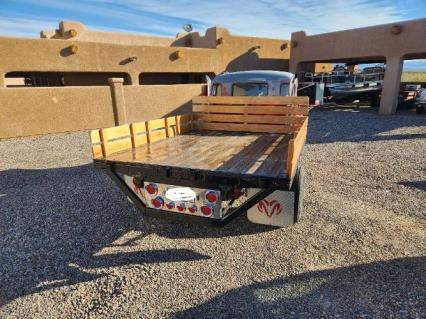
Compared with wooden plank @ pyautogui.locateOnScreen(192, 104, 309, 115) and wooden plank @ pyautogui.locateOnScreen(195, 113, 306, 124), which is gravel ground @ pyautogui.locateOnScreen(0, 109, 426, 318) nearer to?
wooden plank @ pyautogui.locateOnScreen(195, 113, 306, 124)

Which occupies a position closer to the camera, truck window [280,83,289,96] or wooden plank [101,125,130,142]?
wooden plank [101,125,130,142]

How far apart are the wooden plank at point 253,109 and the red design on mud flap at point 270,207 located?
6.56 feet

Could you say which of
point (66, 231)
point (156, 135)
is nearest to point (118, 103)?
point (156, 135)

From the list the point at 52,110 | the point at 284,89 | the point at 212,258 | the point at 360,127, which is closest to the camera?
the point at 212,258

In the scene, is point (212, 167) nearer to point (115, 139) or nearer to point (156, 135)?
point (115, 139)

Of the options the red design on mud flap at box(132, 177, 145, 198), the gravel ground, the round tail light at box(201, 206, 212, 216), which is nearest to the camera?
the gravel ground

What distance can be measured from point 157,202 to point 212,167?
75cm

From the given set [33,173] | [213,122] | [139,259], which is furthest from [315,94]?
[139,259]

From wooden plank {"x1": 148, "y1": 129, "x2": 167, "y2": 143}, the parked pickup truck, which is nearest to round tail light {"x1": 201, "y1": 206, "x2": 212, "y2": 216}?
the parked pickup truck

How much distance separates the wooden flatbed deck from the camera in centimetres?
320

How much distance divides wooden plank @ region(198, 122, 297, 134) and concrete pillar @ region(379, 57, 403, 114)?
536 inches

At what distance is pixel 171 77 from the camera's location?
21016mm

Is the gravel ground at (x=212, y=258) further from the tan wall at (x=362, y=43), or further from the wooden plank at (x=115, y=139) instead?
the tan wall at (x=362, y=43)

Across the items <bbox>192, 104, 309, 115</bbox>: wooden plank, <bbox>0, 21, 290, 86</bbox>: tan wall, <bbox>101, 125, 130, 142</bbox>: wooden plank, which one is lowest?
<bbox>101, 125, 130, 142</bbox>: wooden plank
